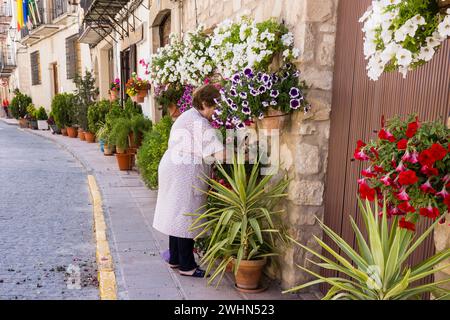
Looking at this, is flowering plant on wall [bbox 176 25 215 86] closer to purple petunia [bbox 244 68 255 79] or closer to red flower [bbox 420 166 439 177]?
purple petunia [bbox 244 68 255 79]

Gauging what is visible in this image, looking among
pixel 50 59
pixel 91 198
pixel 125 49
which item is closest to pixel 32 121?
pixel 50 59

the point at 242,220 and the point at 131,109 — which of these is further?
the point at 131,109

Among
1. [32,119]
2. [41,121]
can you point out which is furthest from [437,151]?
[32,119]

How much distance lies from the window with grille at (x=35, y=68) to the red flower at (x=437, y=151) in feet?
83.5

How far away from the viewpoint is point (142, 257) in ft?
14.4

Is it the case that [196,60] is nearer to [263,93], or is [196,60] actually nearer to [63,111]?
[263,93]

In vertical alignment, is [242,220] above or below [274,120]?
below

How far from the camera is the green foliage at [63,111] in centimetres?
1611

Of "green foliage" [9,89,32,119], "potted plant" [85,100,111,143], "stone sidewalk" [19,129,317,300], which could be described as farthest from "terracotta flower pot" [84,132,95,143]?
"green foliage" [9,89,32,119]

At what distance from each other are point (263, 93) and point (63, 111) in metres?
14.7

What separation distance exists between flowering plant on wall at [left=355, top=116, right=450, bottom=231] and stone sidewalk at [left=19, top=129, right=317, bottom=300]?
1.96 meters

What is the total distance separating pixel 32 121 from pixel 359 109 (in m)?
20.4

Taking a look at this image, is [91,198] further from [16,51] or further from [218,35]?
[16,51]

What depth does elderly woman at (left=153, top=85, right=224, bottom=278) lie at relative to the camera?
12.3 ft
